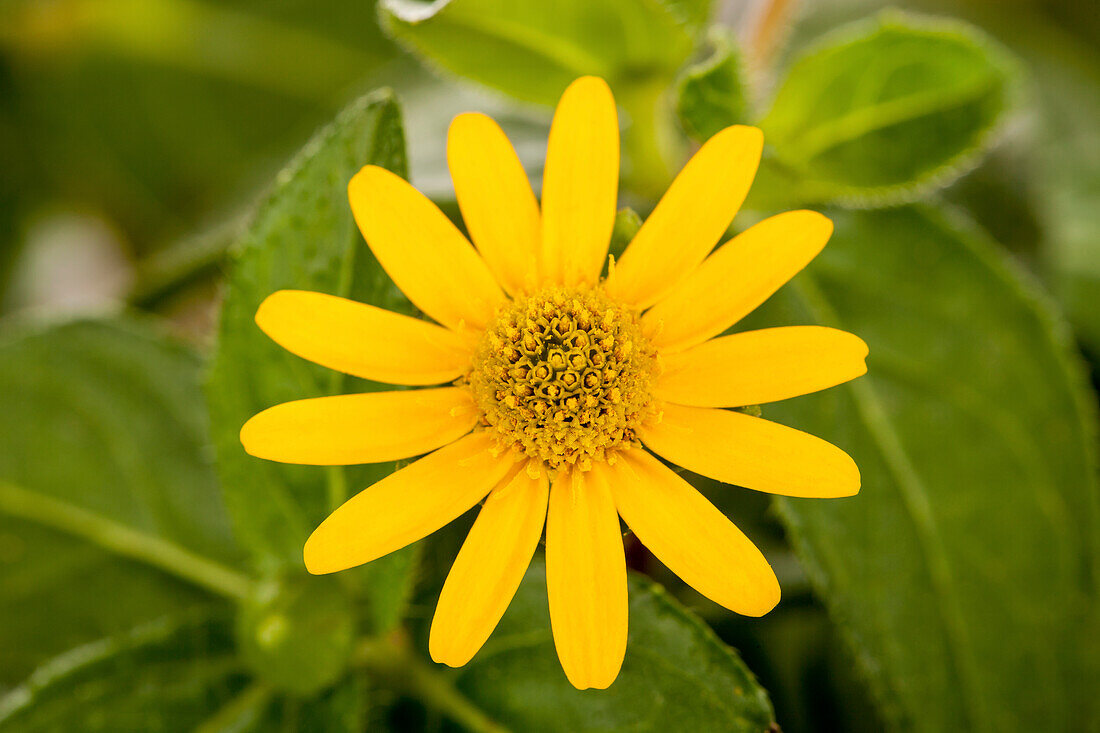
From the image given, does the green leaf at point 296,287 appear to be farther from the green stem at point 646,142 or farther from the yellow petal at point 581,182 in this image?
the green stem at point 646,142

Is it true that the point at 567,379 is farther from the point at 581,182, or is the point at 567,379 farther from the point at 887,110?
the point at 887,110

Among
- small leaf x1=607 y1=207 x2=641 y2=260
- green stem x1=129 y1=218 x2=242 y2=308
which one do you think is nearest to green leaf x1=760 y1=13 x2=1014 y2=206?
small leaf x1=607 y1=207 x2=641 y2=260

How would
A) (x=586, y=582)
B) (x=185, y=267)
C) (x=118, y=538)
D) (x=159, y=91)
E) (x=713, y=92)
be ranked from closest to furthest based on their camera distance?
(x=586, y=582), (x=713, y=92), (x=118, y=538), (x=185, y=267), (x=159, y=91)

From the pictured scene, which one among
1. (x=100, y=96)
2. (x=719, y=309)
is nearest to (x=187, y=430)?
(x=719, y=309)

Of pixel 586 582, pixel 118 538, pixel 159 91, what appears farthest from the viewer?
pixel 159 91

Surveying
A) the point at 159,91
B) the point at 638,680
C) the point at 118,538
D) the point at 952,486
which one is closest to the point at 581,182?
the point at 638,680
